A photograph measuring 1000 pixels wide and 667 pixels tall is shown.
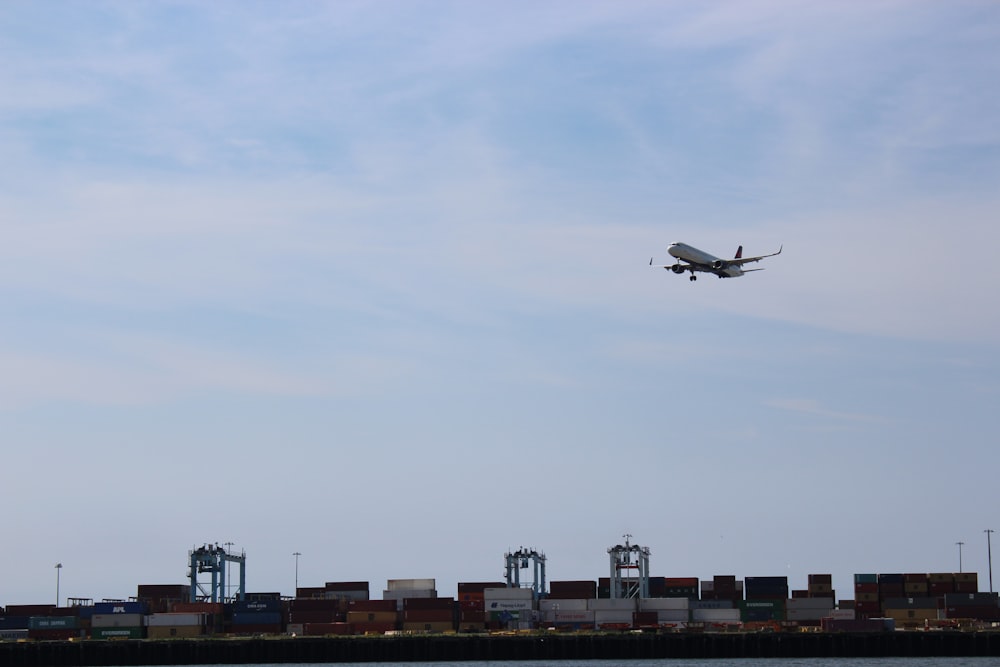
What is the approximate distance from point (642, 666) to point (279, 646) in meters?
37.3

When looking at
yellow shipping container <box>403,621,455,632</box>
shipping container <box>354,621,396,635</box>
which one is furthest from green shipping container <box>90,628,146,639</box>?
yellow shipping container <box>403,621,455,632</box>

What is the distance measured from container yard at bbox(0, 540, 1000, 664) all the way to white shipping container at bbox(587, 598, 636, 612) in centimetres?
10

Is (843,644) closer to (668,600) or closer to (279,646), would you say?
(668,600)

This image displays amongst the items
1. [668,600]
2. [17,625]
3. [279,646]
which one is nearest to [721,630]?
[668,600]

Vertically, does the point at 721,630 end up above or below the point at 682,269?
below

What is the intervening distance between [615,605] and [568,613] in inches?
198

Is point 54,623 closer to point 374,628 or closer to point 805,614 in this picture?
point 374,628

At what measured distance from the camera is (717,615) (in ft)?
511

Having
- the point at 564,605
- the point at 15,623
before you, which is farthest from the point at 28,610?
the point at 564,605

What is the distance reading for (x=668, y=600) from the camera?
521 feet

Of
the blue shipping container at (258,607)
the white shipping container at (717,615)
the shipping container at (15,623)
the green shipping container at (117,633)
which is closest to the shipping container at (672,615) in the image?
the white shipping container at (717,615)

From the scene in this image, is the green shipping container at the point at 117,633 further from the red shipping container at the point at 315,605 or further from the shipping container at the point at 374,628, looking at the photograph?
the shipping container at the point at 374,628

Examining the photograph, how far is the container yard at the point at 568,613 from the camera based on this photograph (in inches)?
6097

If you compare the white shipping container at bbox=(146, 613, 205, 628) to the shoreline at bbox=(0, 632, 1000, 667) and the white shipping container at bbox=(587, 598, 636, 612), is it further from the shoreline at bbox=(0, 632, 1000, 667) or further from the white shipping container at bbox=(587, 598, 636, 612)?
the white shipping container at bbox=(587, 598, 636, 612)
